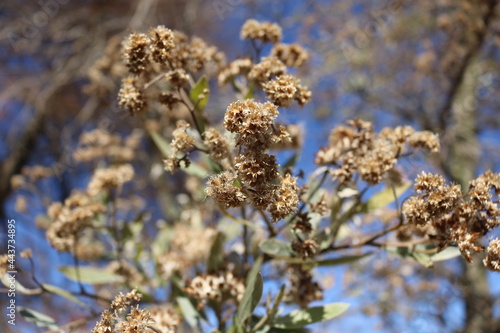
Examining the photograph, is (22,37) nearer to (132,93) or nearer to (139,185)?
(139,185)

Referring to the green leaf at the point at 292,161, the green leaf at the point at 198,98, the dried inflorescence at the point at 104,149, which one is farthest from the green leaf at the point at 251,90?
the dried inflorescence at the point at 104,149

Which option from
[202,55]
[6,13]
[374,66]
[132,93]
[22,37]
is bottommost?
[132,93]

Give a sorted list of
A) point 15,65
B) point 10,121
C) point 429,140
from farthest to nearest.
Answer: point 10,121
point 15,65
point 429,140

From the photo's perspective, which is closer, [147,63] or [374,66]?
[147,63]

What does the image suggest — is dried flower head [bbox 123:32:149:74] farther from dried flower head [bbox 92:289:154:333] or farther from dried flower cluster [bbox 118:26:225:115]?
dried flower head [bbox 92:289:154:333]

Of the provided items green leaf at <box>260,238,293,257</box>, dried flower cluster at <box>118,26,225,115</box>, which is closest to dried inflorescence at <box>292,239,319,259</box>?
green leaf at <box>260,238,293,257</box>

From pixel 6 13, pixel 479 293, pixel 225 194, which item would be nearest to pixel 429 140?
pixel 225 194
